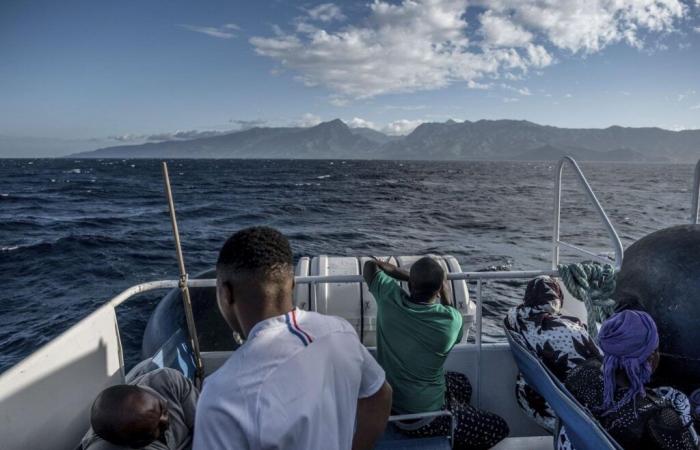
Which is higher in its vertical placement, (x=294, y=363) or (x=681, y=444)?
(x=294, y=363)

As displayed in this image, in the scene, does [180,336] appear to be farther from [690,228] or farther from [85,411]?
[690,228]

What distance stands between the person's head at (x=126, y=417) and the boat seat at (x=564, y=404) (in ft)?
7.22

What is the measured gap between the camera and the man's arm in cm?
183

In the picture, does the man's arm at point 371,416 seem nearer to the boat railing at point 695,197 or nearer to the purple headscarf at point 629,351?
the purple headscarf at point 629,351

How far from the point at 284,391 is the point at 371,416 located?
0.71 meters

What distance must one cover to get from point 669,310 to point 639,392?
0.88 m

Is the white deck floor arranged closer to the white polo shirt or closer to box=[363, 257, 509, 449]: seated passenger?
box=[363, 257, 509, 449]: seated passenger

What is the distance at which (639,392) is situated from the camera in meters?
2.24

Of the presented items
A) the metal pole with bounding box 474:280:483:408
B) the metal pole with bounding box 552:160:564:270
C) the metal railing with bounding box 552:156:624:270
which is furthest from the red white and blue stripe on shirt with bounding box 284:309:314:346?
the metal pole with bounding box 552:160:564:270

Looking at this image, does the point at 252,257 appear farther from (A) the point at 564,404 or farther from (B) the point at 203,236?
(B) the point at 203,236

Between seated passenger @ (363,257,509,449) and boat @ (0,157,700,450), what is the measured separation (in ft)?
0.63

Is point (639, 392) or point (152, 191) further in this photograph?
point (152, 191)

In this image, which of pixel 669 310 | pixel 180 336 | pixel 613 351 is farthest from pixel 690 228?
pixel 180 336

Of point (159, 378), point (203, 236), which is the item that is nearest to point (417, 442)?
point (159, 378)
